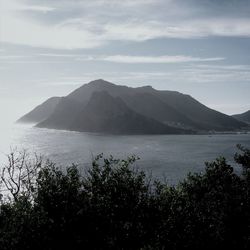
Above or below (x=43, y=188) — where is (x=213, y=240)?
below

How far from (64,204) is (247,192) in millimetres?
21497

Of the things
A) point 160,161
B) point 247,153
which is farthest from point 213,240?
point 160,161

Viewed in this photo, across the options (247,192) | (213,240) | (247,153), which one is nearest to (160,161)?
(247,153)

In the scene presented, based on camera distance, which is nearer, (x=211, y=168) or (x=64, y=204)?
(x=64, y=204)

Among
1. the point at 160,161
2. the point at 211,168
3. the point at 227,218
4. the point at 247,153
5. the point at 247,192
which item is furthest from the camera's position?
the point at 160,161

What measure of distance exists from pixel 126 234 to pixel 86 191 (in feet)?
15.7

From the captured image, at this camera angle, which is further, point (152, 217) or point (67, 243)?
point (152, 217)

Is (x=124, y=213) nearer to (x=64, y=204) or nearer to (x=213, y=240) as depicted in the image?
(x=64, y=204)

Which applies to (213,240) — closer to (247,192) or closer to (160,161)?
(247,192)

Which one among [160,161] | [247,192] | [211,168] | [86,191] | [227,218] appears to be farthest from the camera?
[160,161]

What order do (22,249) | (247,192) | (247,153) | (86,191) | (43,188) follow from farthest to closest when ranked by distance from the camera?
(247,153) → (247,192) → (86,191) → (43,188) → (22,249)

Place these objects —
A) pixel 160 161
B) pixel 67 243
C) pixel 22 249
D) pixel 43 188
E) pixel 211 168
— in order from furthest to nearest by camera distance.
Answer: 1. pixel 160 161
2. pixel 211 168
3. pixel 43 188
4. pixel 67 243
5. pixel 22 249

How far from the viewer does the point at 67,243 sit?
25188 mm

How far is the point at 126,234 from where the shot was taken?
26.0 metres
